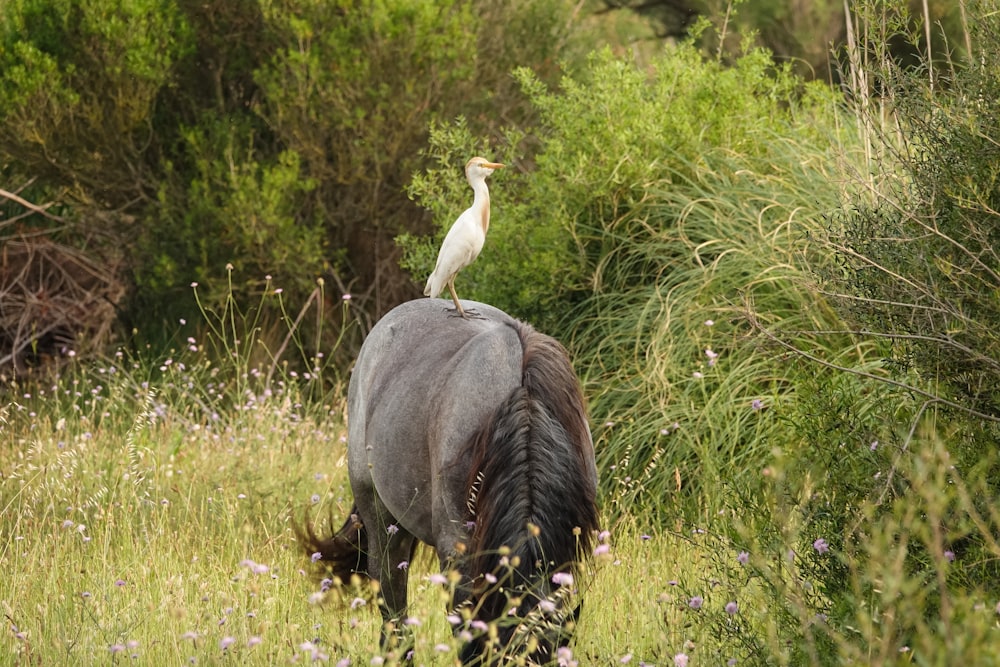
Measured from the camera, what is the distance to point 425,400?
4055 millimetres

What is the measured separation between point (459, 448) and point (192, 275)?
675cm

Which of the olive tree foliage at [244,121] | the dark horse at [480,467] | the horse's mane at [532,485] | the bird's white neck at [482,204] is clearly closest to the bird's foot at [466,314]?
the dark horse at [480,467]

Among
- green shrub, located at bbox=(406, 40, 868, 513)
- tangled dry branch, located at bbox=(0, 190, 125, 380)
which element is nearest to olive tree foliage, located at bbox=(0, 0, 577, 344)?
tangled dry branch, located at bbox=(0, 190, 125, 380)

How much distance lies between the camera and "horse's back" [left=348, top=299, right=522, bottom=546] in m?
3.79

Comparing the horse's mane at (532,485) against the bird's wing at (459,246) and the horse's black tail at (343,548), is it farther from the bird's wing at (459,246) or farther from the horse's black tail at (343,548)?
the horse's black tail at (343,548)

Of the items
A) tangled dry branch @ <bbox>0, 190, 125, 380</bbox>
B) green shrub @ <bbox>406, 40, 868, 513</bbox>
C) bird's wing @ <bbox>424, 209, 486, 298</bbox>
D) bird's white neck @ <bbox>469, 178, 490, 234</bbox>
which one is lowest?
tangled dry branch @ <bbox>0, 190, 125, 380</bbox>

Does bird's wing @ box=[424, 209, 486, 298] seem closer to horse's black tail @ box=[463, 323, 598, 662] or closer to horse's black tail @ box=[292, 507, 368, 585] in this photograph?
horse's black tail @ box=[292, 507, 368, 585]

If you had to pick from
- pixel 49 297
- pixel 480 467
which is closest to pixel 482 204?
pixel 480 467

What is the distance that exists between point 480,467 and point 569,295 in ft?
12.2

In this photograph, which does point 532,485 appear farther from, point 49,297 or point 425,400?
point 49,297

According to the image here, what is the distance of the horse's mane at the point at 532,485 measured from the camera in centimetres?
341

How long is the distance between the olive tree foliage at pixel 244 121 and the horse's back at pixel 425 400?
5052 millimetres

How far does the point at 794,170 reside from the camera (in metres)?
7.01

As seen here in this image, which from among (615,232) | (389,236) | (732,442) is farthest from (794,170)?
(389,236)
